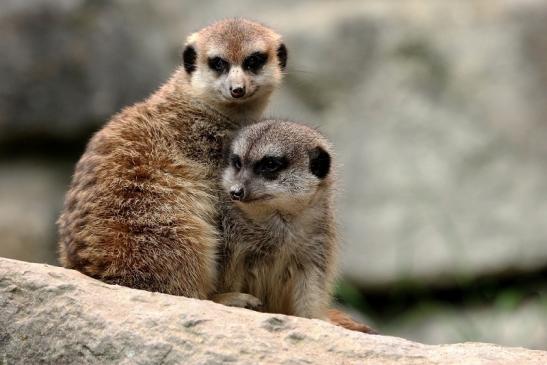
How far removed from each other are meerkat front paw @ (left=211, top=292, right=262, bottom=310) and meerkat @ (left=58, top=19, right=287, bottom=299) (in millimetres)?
51

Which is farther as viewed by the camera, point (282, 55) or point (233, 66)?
point (282, 55)

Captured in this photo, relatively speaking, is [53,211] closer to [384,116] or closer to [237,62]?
[384,116]

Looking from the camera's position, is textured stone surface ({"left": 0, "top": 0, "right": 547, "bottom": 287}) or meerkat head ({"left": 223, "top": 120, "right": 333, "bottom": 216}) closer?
meerkat head ({"left": 223, "top": 120, "right": 333, "bottom": 216})

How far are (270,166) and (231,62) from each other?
684mm

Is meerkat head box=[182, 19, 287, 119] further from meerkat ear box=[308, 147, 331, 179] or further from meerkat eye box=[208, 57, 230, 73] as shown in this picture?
meerkat ear box=[308, 147, 331, 179]

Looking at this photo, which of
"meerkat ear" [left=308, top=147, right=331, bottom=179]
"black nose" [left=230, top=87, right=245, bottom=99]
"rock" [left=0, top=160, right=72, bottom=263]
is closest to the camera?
"meerkat ear" [left=308, top=147, right=331, bottom=179]

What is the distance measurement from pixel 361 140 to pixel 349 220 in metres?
0.47

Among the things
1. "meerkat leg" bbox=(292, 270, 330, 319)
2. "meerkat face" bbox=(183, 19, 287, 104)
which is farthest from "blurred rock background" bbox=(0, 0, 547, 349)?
"meerkat leg" bbox=(292, 270, 330, 319)

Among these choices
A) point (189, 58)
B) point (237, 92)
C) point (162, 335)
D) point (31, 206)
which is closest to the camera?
point (162, 335)

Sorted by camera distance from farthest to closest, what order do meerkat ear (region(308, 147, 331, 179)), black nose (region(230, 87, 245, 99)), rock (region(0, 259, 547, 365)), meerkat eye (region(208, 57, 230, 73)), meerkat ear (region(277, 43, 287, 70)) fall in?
meerkat ear (region(277, 43, 287, 70)), meerkat eye (region(208, 57, 230, 73)), black nose (region(230, 87, 245, 99)), meerkat ear (region(308, 147, 331, 179)), rock (region(0, 259, 547, 365))

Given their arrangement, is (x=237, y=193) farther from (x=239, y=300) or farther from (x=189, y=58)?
(x=189, y=58)

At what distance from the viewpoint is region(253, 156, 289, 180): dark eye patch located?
3.52 m

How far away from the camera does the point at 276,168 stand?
140 inches

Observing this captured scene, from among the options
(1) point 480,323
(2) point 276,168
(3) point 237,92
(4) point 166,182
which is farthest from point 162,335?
(1) point 480,323
